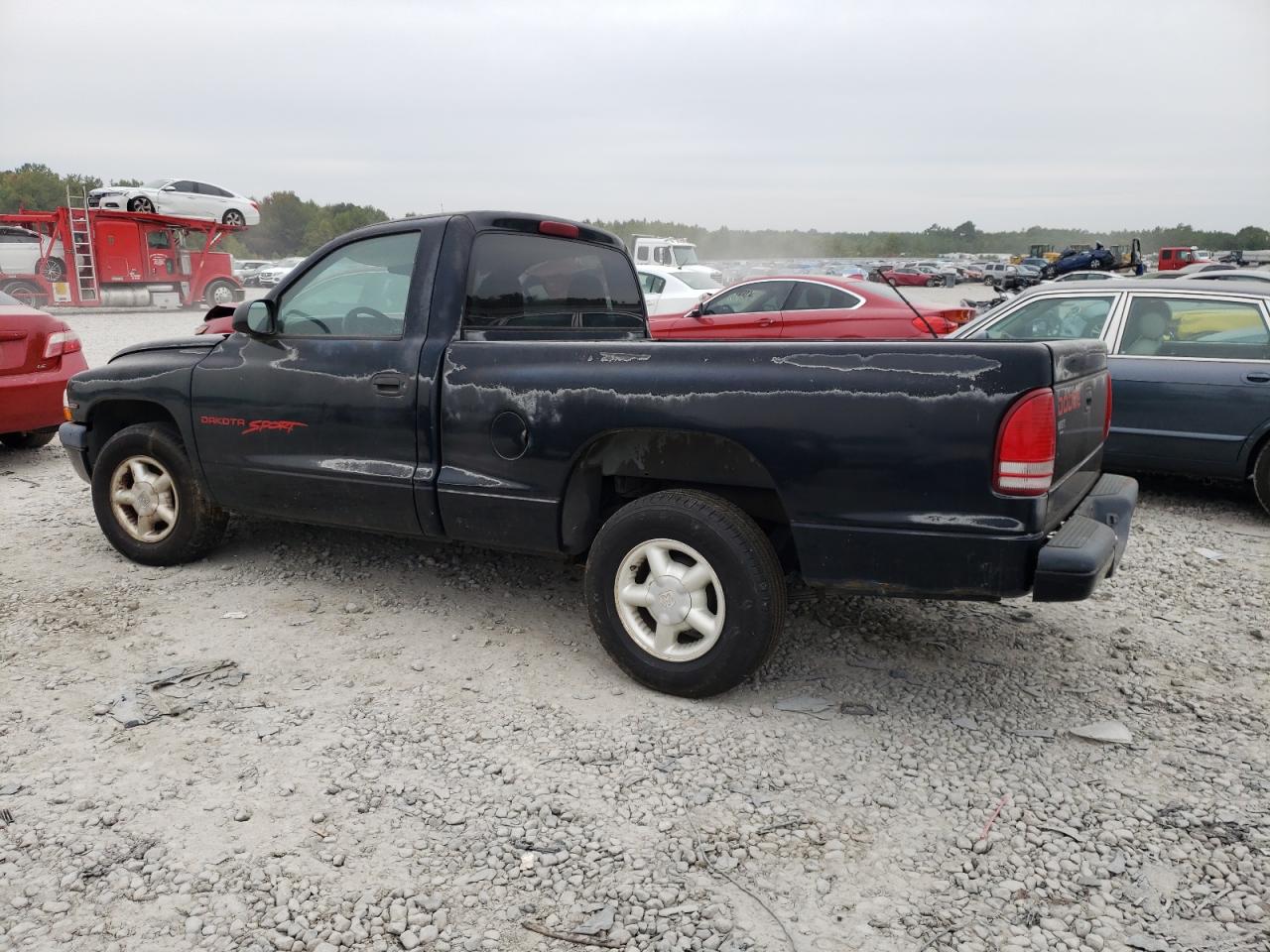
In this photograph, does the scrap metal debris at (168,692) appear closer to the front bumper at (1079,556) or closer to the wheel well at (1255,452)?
the front bumper at (1079,556)

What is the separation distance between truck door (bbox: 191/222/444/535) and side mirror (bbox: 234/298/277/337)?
45 mm

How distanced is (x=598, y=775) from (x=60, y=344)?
254 inches

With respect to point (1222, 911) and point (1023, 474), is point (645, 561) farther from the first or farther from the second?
point (1222, 911)

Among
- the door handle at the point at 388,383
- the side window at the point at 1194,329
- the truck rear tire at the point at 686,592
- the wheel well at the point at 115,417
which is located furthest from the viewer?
the side window at the point at 1194,329

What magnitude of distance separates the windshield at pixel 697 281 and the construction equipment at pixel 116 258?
1384cm

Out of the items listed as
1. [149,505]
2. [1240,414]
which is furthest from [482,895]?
[1240,414]

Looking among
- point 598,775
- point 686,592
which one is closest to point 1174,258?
point 686,592

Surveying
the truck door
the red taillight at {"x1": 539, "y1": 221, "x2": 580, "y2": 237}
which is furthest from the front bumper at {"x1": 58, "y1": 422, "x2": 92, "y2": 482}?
the red taillight at {"x1": 539, "y1": 221, "x2": 580, "y2": 237}

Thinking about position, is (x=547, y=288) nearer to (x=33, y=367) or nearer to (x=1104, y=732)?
(x=1104, y=732)

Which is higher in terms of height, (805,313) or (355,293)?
Result: (355,293)

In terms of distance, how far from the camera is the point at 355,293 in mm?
4375

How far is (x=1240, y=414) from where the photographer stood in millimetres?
6105

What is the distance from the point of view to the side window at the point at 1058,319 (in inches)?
267

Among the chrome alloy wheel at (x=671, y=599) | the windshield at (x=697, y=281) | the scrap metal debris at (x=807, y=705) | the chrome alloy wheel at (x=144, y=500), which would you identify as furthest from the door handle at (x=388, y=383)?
the windshield at (x=697, y=281)
